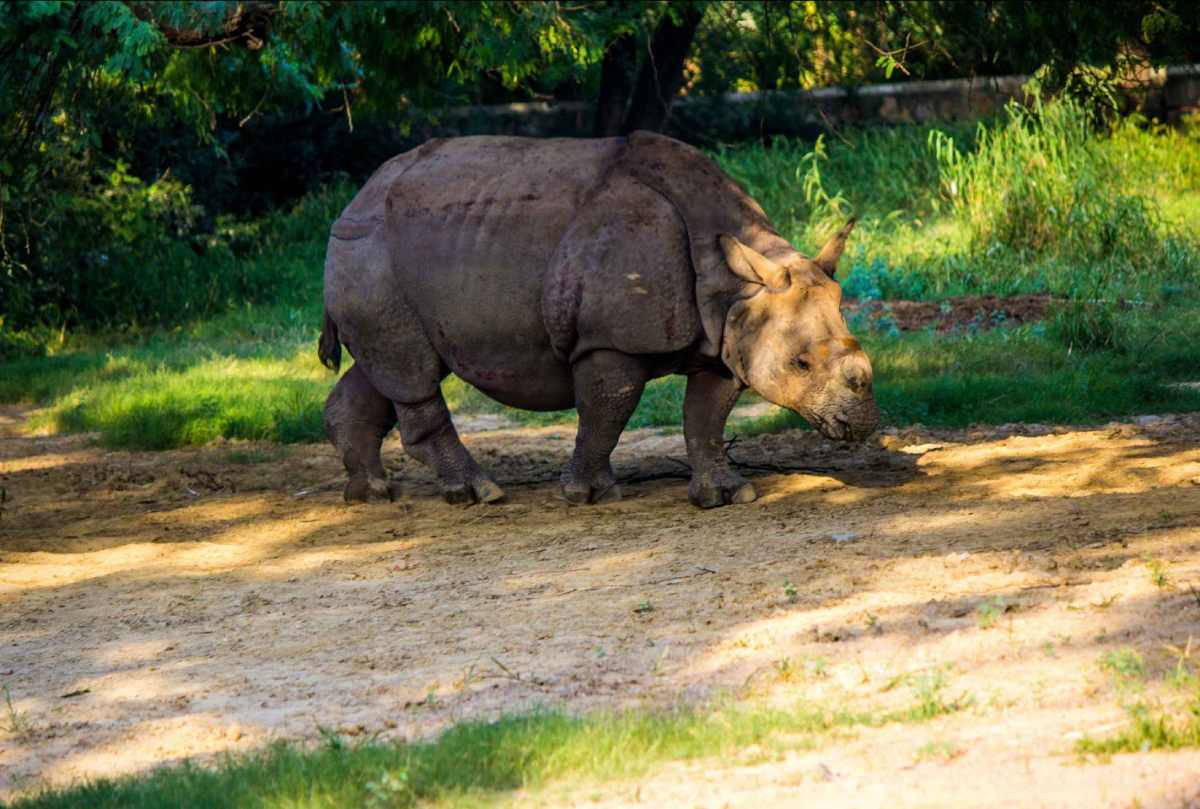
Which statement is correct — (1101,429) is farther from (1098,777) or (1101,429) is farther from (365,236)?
(1098,777)

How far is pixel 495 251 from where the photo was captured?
28.5ft

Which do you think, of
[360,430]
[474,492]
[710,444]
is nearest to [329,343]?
[360,430]

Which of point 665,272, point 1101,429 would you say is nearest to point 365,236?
point 665,272

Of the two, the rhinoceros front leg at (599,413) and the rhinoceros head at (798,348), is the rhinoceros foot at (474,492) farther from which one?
the rhinoceros head at (798,348)

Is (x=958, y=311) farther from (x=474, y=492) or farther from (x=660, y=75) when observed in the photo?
(x=660, y=75)

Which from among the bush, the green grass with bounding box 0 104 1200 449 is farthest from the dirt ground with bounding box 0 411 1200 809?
the bush

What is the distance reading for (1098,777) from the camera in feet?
13.8

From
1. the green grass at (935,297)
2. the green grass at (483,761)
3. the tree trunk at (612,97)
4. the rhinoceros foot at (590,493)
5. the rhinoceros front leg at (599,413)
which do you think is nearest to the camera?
the green grass at (483,761)

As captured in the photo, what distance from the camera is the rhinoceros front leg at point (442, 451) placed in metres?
9.15

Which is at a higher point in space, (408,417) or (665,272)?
(665,272)

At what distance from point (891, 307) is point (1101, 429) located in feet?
13.2

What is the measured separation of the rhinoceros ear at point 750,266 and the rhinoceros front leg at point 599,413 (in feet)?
2.26

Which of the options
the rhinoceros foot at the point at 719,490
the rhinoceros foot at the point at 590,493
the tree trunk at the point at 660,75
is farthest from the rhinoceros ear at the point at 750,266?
the tree trunk at the point at 660,75

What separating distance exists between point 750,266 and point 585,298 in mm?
796
